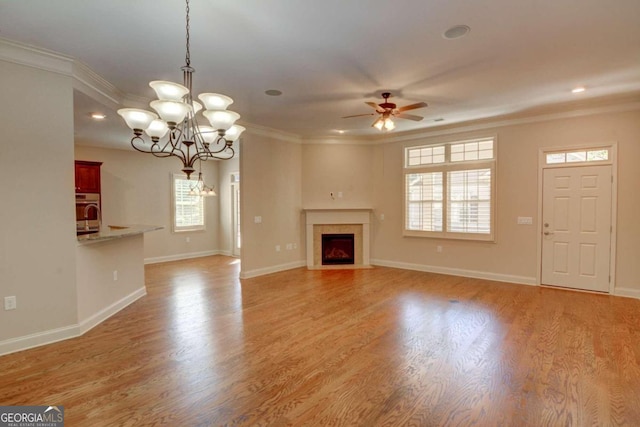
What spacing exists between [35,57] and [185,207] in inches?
222

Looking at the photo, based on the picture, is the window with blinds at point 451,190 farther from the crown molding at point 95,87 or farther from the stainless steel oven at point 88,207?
the stainless steel oven at point 88,207

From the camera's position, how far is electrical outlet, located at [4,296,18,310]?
3.04 meters

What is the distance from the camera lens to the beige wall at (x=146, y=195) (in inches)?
284

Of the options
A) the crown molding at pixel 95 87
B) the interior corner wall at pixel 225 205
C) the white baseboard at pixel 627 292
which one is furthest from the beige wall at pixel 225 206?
the white baseboard at pixel 627 292

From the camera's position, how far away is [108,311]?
13.3 feet

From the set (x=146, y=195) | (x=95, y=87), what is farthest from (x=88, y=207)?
(x=95, y=87)

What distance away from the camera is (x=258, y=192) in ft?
20.7

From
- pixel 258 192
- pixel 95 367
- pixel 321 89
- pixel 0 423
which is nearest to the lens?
pixel 0 423

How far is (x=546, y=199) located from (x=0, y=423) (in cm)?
678

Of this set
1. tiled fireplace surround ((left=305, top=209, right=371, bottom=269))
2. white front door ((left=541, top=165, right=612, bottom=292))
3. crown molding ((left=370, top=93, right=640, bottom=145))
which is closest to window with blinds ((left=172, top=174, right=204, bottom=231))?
tiled fireplace surround ((left=305, top=209, right=371, bottom=269))

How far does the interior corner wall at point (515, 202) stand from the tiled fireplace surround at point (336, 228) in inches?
11.8

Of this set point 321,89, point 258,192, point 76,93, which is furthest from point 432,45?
point 258,192

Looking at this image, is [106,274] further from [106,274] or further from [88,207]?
[88,207]

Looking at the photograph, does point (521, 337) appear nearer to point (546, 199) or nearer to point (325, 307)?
point (325, 307)
